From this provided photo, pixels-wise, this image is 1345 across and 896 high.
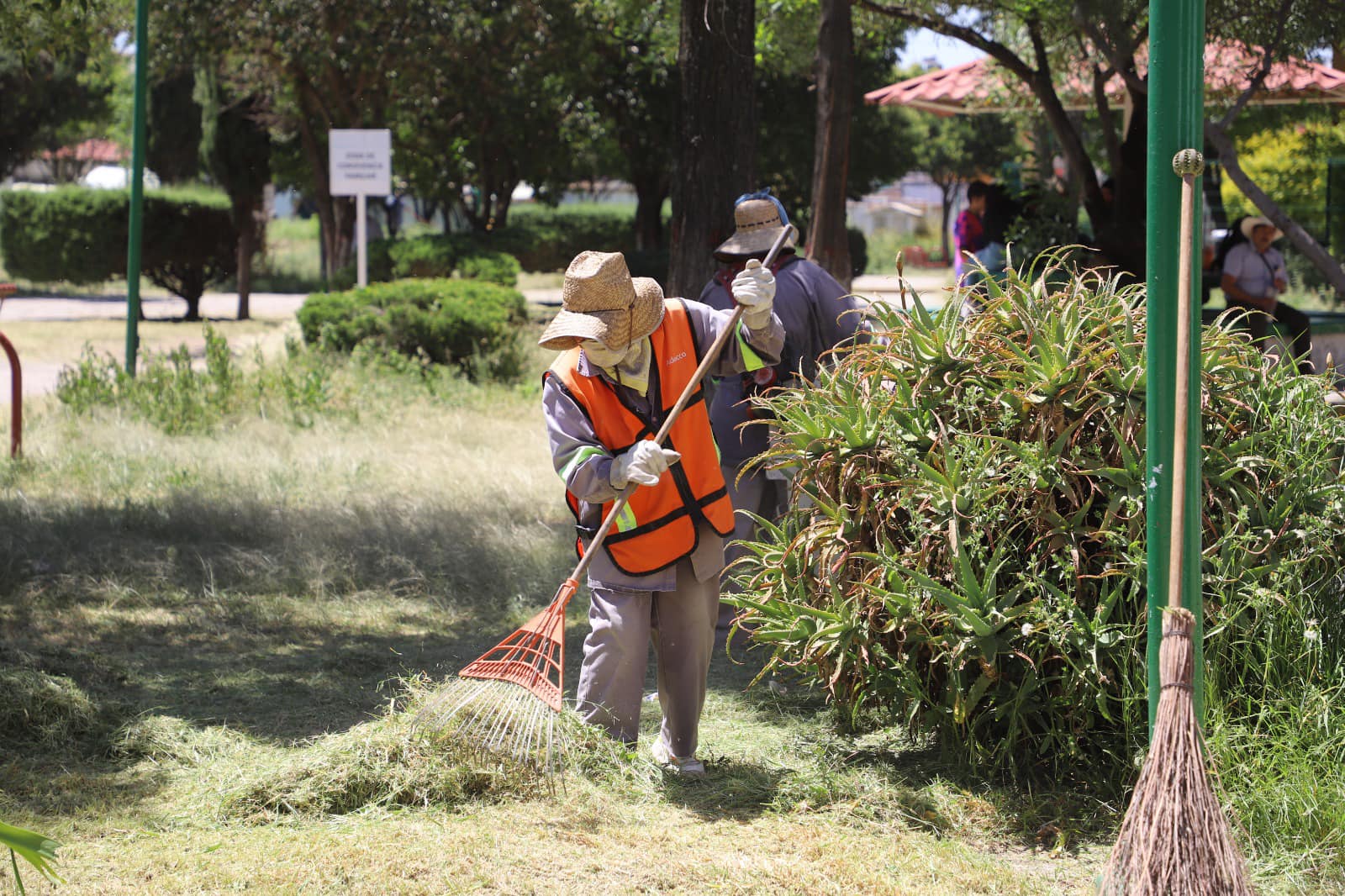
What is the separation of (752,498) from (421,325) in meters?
6.87

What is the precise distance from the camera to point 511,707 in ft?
12.7

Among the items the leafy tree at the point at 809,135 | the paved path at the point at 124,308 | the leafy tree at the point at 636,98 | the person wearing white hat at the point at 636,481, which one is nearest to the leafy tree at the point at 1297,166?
the leafy tree at the point at 809,135

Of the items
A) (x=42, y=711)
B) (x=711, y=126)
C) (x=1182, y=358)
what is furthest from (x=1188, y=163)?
(x=711, y=126)

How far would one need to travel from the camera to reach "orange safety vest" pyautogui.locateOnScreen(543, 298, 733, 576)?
4.00 m

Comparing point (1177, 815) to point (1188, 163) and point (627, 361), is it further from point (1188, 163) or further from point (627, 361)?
point (627, 361)

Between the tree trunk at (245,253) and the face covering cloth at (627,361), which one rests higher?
the tree trunk at (245,253)

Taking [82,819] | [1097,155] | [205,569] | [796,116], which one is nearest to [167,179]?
[796,116]

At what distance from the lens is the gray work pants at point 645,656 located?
4.10m

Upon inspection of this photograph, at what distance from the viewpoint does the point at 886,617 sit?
3807 mm

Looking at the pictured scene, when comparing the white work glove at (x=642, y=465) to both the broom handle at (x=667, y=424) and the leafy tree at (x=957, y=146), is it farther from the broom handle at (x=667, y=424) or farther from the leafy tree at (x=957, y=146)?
the leafy tree at (x=957, y=146)

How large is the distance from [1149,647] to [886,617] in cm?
82

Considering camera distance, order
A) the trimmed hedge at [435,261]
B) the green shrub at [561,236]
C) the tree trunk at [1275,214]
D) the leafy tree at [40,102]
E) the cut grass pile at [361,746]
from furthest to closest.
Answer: the leafy tree at [40,102], the green shrub at [561,236], the trimmed hedge at [435,261], the tree trunk at [1275,214], the cut grass pile at [361,746]

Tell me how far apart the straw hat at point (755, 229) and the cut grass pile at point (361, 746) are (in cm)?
163

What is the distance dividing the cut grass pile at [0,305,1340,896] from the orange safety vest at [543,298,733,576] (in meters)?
0.60
